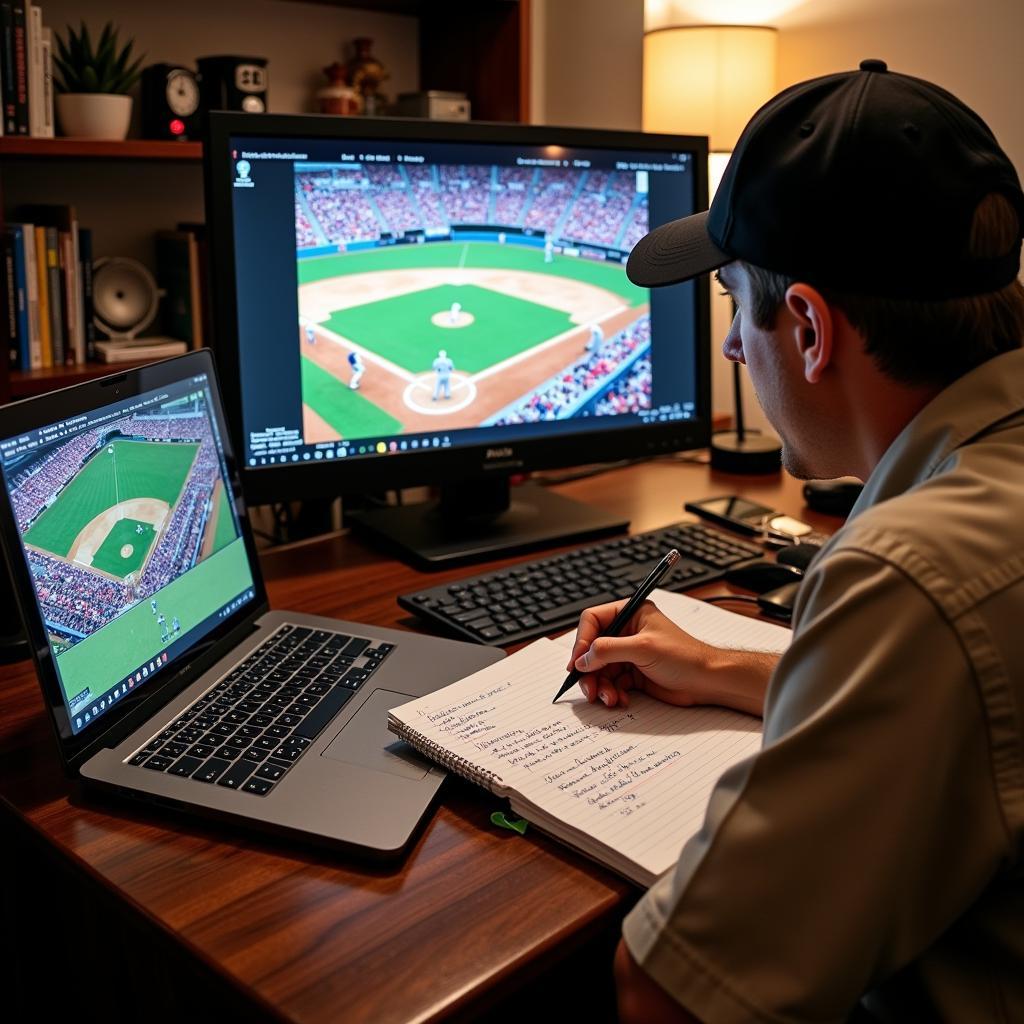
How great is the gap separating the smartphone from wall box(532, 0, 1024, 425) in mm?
583

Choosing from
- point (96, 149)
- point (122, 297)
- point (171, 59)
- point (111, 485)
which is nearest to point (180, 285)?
point (122, 297)

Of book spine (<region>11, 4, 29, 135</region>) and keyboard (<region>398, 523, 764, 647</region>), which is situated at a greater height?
book spine (<region>11, 4, 29, 135</region>)

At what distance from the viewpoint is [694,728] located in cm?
99

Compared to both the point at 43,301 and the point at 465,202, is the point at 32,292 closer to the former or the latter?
the point at 43,301

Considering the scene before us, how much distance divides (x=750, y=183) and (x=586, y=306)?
2.46ft

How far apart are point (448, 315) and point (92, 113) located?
3.17ft

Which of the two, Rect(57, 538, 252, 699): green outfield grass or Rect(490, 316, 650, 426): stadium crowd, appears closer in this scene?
Rect(57, 538, 252, 699): green outfield grass

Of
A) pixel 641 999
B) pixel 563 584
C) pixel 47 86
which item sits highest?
pixel 47 86

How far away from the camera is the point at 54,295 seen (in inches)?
80.4

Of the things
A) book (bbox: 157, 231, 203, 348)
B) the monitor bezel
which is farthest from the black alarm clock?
the monitor bezel

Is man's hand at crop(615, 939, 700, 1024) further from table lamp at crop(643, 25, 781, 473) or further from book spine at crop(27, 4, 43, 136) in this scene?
book spine at crop(27, 4, 43, 136)

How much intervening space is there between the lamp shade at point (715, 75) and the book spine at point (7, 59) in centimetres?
109

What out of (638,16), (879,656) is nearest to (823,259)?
(879,656)

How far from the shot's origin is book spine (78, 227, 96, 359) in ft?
6.89
